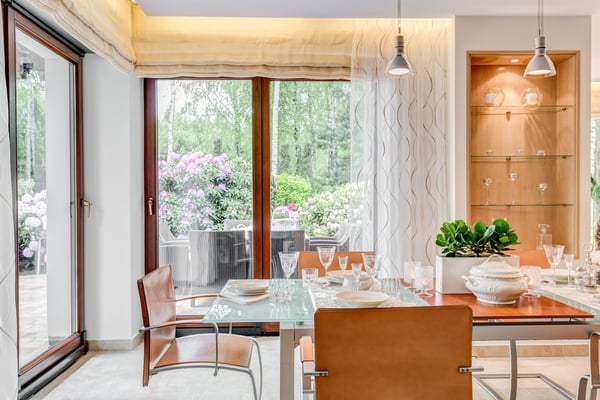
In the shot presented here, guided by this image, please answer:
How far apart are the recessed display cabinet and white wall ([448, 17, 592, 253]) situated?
0.53 ft

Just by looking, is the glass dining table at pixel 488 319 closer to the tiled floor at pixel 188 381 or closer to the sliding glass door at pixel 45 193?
the tiled floor at pixel 188 381

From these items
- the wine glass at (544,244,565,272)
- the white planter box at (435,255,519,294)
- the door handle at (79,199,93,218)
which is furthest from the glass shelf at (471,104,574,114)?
the door handle at (79,199,93,218)

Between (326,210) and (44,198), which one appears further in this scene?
(326,210)

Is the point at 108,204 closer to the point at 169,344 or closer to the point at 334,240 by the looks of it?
the point at 169,344

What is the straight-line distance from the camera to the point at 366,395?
1.30 meters

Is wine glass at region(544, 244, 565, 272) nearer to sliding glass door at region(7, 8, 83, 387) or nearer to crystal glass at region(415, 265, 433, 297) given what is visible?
crystal glass at region(415, 265, 433, 297)

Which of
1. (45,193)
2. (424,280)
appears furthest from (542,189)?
(45,193)

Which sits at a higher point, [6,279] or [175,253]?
[6,279]

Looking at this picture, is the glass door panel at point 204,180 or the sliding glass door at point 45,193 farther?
the glass door panel at point 204,180

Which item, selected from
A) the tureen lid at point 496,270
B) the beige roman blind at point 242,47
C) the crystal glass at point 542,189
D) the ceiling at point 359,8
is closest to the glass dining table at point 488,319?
the tureen lid at point 496,270

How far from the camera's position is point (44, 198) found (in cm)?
286

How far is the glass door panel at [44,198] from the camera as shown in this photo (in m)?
2.60

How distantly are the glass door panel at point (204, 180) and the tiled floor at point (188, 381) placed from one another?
32.6 inches

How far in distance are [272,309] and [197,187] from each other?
6.87ft
